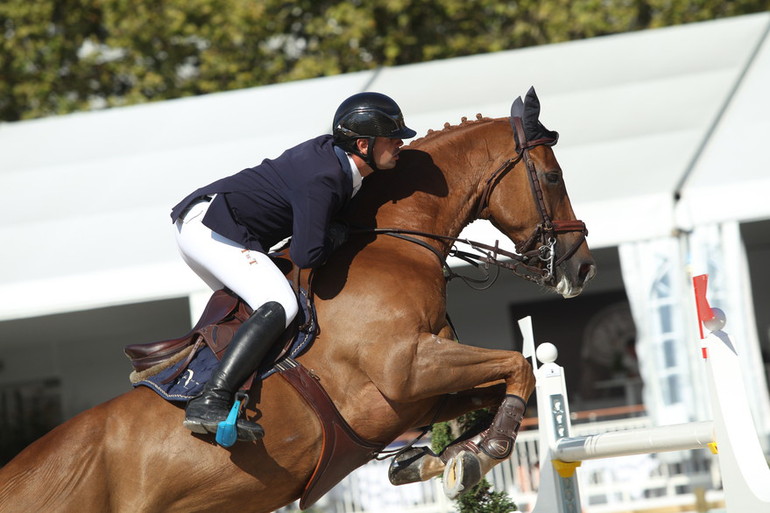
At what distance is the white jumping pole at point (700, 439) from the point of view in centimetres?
283

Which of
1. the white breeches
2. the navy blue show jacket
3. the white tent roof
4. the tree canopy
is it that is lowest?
the white breeches

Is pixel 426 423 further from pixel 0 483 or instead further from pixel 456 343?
pixel 0 483

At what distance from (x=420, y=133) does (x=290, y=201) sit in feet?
18.5

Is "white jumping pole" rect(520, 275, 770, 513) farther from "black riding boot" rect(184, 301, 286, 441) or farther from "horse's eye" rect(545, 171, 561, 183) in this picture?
"black riding boot" rect(184, 301, 286, 441)

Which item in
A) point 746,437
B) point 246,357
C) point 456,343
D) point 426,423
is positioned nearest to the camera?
point 746,437

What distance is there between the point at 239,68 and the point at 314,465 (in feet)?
44.5

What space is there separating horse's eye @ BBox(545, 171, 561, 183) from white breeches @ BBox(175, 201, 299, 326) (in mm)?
1179

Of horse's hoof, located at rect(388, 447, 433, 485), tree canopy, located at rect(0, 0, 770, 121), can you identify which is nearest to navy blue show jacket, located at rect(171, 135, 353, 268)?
horse's hoof, located at rect(388, 447, 433, 485)

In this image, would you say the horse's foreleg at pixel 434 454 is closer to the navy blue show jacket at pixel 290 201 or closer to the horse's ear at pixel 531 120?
the navy blue show jacket at pixel 290 201

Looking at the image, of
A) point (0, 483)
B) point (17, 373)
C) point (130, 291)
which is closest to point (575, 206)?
point (130, 291)

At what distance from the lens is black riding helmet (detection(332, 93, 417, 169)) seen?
3.42 meters

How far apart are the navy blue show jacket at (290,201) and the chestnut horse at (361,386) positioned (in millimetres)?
257

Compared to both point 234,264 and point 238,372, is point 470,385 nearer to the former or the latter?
point 238,372

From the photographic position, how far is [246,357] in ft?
10.6
